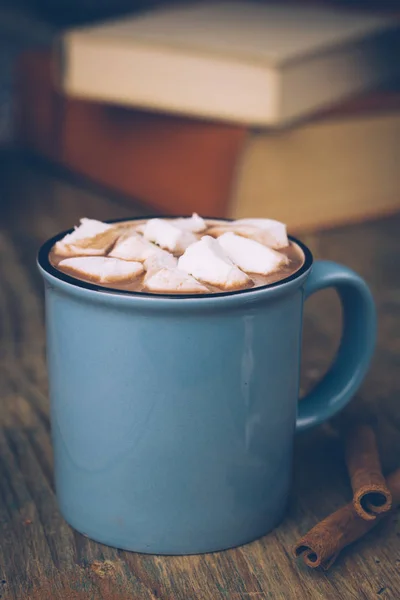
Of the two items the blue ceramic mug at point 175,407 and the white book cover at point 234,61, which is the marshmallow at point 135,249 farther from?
the white book cover at point 234,61

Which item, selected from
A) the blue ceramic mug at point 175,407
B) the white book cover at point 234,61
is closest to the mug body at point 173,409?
the blue ceramic mug at point 175,407

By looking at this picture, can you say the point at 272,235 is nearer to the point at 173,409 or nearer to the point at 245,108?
the point at 173,409

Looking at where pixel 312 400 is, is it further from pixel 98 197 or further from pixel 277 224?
pixel 98 197

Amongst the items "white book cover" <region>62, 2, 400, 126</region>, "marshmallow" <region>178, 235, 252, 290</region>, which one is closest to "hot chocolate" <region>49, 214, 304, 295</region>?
"marshmallow" <region>178, 235, 252, 290</region>

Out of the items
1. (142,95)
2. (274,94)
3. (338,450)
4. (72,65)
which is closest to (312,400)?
(338,450)

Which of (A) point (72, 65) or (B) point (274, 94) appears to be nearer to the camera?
(B) point (274, 94)

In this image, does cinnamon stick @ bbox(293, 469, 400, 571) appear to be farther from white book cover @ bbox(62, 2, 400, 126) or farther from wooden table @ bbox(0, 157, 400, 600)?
white book cover @ bbox(62, 2, 400, 126)
